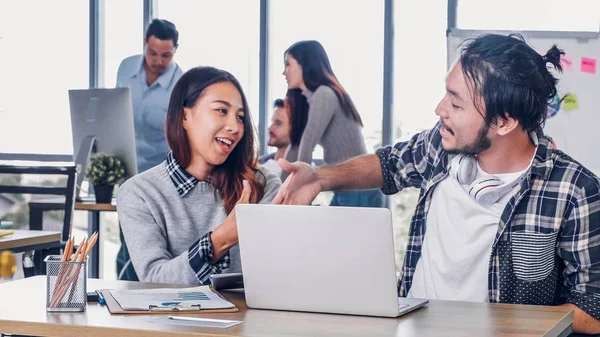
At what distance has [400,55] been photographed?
5.23 meters

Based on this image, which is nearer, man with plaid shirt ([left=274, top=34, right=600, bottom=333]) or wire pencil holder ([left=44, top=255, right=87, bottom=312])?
wire pencil holder ([left=44, top=255, right=87, bottom=312])

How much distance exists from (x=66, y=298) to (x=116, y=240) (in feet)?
13.3

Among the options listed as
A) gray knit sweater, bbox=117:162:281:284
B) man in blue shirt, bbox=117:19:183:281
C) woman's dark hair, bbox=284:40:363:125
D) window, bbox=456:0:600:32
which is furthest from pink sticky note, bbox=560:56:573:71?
gray knit sweater, bbox=117:162:281:284

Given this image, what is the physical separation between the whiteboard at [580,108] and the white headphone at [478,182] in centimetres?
201

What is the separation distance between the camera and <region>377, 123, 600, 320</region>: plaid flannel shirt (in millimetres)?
2014

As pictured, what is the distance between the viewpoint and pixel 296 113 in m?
4.45

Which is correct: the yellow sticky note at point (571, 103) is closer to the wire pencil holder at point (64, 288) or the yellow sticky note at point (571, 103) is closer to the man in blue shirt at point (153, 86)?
the man in blue shirt at point (153, 86)

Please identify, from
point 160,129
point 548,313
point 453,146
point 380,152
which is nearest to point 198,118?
point 380,152

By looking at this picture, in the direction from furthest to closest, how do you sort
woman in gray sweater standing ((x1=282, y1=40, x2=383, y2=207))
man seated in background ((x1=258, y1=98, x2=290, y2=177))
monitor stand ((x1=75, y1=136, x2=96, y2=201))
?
man seated in background ((x1=258, y1=98, x2=290, y2=177))
monitor stand ((x1=75, y1=136, x2=96, y2=201))
woman in gray sweater standing ((x1=282, y1=40, x2=383, y2=207))

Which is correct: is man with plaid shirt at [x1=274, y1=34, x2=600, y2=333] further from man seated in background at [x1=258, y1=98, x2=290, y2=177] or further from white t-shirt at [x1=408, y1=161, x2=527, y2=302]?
man seated in background at [x1=258, y1=98, x2=290, y2=177]

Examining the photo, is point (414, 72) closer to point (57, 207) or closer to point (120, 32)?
point (120, 32)

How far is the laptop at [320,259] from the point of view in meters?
1.65

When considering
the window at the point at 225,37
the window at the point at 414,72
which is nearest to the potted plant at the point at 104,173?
the window at the point at 225,37

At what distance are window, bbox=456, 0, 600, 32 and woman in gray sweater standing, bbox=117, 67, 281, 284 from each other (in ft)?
9.01
